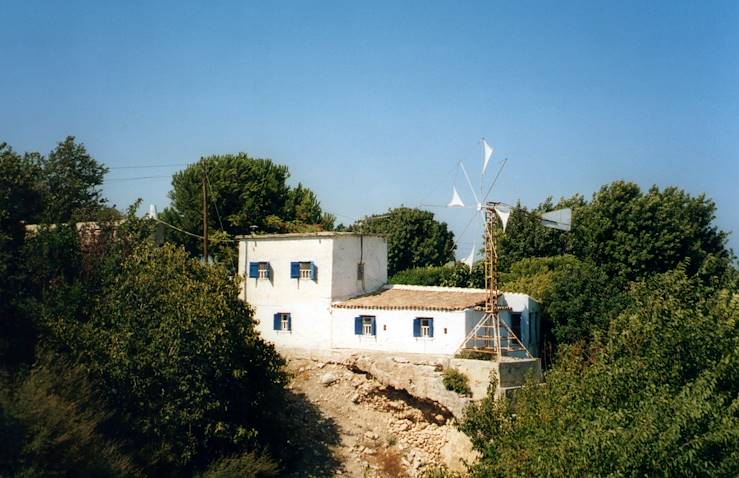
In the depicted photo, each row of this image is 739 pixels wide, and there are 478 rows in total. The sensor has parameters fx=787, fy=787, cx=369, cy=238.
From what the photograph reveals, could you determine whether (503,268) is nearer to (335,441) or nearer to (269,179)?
(269,179)

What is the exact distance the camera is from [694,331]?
21594 millimetres

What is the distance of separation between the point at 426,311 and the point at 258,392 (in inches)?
317

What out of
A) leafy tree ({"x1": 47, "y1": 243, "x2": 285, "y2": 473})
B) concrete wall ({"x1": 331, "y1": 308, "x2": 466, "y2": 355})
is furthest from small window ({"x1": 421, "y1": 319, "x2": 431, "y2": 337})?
leafy tree ({"x1": 47, "y1": 243, "x2": 285, "y2": 473})

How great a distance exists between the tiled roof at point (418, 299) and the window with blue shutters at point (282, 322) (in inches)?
112

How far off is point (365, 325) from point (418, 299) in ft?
9.00

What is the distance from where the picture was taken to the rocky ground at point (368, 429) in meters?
32.9

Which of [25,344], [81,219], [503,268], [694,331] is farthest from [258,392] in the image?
[503,268]

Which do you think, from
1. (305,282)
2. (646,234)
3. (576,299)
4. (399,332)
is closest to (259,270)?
(305,282)

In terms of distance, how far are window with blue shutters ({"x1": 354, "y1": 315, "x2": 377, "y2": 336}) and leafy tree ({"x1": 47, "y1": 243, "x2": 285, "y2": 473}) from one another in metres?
5.92

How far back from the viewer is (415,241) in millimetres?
61219

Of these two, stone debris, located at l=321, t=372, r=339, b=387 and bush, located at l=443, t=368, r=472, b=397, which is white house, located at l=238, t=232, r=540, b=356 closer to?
bush, located at l=443, t=368, r=472, b=397

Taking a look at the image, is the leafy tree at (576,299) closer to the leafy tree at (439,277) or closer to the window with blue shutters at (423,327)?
the leafy tree at (439,277)

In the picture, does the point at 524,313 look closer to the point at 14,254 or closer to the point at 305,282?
the point at 305,282

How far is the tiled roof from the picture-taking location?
34938 millimetres
